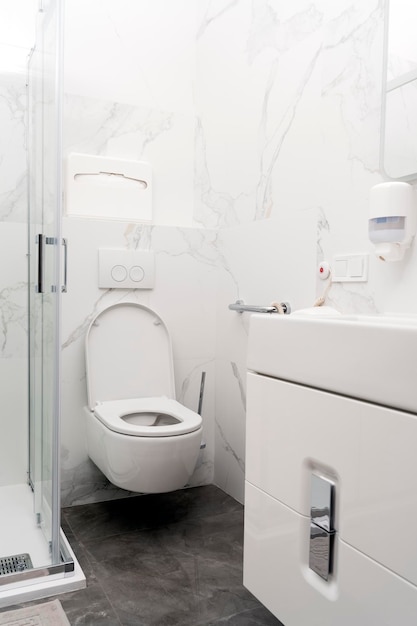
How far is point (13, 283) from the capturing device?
211 centimetres

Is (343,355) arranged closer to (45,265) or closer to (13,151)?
(45,265)

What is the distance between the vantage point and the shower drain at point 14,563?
1.52 m

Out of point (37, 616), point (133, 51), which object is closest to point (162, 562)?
point (37, 616)

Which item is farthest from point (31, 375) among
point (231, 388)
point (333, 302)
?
Result: point (333, 302)

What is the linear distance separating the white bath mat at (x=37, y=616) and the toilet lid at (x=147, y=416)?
0.51m

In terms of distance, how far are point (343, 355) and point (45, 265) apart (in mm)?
1063

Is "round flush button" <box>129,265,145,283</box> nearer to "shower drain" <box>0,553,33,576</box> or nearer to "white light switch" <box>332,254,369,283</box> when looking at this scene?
"white light switch" <box>332,254,369,283</box>

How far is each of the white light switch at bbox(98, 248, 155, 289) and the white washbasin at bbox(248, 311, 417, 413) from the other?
1.00 metres

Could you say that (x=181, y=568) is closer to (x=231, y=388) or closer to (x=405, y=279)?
(x=231, y=388)

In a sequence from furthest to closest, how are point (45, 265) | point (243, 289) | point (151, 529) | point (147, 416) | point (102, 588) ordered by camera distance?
point (243, 289) → point (147, 416) → point (151, 529) → point (45, 265) → point (102, 588)

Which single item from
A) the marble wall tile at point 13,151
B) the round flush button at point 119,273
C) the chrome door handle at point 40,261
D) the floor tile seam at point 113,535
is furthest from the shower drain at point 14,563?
the marble wall tile at point 13,151

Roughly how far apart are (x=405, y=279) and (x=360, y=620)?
79cm

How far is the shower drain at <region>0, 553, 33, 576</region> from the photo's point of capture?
59.8 inches

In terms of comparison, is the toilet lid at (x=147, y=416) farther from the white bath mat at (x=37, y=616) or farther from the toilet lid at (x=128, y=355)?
the white bath mat at (x=37, y=616)
